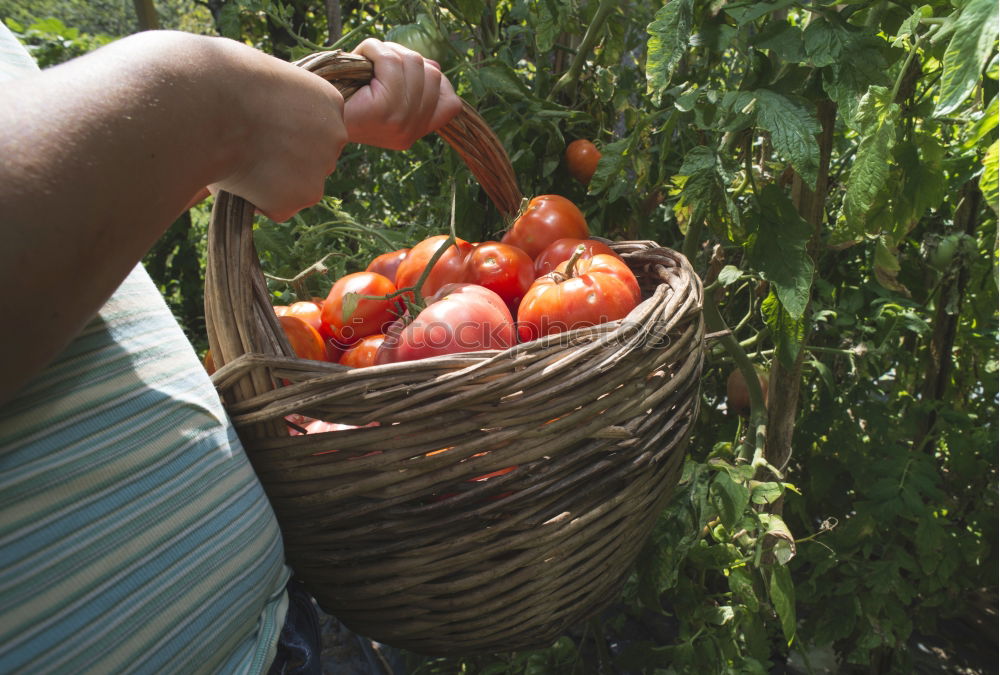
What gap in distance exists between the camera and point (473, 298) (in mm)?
707

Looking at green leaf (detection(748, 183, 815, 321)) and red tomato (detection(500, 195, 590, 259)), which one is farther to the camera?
red tomato (detection(500, 195, 590, 259))

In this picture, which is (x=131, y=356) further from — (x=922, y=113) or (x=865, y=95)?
(x=922, y=113)

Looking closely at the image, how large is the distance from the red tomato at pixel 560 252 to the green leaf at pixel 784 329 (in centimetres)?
19

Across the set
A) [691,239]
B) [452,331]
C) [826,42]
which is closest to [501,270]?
[452,331]

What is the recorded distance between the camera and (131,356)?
1.54 ft

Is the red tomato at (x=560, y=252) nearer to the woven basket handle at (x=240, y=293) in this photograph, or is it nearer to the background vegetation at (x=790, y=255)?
the background vegetation at (x=790, y=255)

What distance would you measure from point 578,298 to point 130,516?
0.45 m

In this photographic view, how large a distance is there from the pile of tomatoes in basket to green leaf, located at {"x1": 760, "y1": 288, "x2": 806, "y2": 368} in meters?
0.18

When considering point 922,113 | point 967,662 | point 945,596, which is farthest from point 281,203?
point 967,662

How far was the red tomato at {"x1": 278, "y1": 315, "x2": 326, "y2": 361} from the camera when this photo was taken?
0.74m

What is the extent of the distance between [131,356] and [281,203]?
0.17m

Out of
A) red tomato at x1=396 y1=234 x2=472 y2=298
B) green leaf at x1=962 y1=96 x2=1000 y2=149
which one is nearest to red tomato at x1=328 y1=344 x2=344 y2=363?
red tomato at x1=396 y1=234 x2=472 y2=298

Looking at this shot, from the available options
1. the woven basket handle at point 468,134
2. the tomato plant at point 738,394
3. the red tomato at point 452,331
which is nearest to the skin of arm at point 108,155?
the woven basket handle at point 468,134

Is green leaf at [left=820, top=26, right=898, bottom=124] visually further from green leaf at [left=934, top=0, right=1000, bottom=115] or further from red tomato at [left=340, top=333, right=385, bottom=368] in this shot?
red tomato at [left=340, top=333, right=385, bottom=368]
